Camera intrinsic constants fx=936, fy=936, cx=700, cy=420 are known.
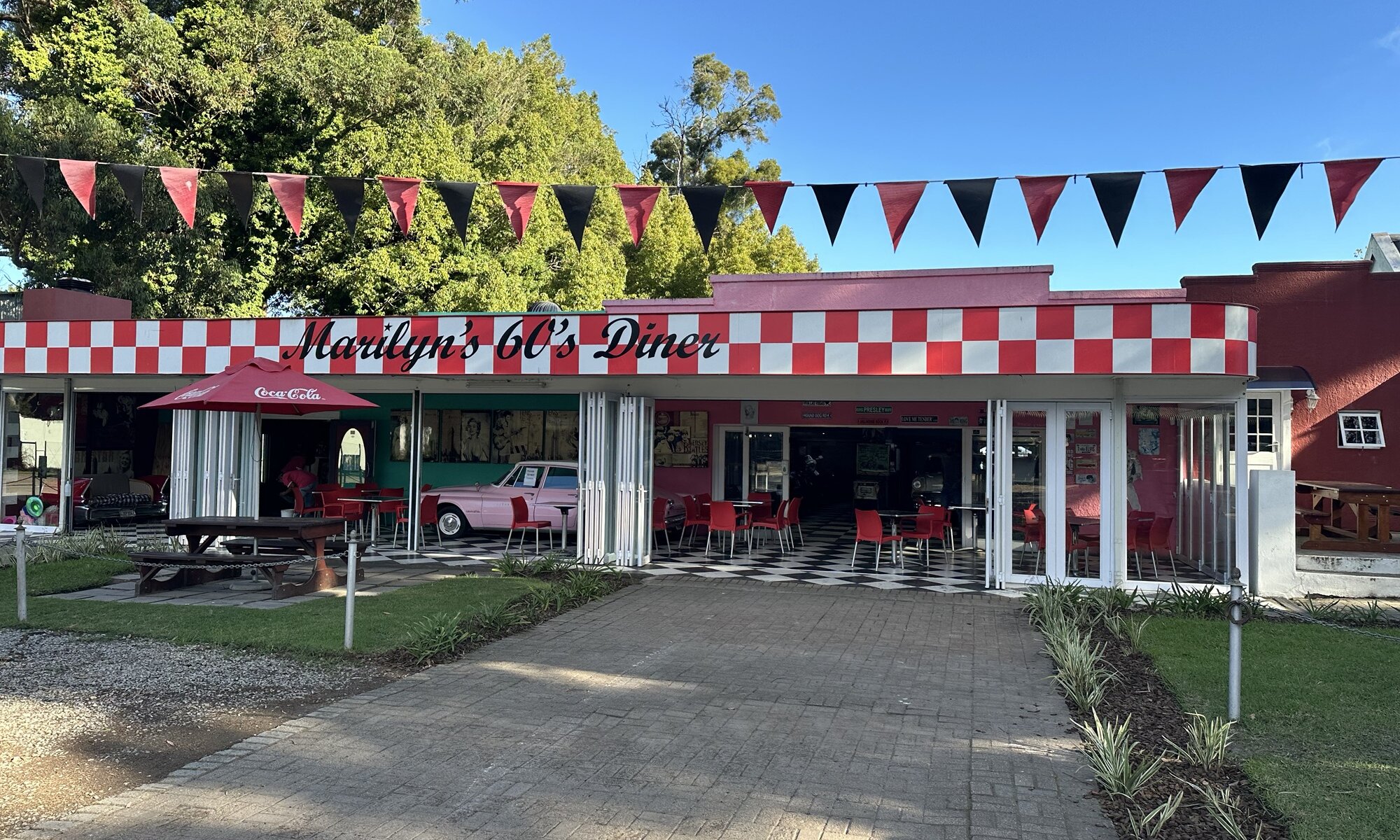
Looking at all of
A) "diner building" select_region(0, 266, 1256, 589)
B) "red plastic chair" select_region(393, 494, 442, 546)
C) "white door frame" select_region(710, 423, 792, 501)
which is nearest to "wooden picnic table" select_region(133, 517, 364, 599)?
"diner building" select_region(0, 266, 1256, 589)

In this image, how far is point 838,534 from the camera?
15.9 metres

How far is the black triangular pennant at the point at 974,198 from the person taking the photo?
27.3 ft

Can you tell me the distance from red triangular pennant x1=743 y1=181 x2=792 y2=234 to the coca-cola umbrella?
445 centimetres

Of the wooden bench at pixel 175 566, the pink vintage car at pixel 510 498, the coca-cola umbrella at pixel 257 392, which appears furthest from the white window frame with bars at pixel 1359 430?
the wooden bench at pixel 175 566

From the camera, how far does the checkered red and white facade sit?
8945mm

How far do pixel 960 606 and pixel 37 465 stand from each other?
13.5 meters

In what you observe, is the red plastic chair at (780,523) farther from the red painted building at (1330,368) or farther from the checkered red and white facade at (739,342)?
the red painted building at (1330,368)

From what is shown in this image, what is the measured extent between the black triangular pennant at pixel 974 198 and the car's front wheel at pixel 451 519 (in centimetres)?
884

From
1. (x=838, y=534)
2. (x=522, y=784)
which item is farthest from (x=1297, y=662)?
(x=838, y=534)

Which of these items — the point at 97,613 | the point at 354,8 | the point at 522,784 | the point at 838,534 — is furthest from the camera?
the point at 354,8

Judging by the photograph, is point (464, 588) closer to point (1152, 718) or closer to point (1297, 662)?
point (1152, 718)

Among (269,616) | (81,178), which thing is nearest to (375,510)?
(269,616)

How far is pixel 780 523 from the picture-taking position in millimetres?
12945

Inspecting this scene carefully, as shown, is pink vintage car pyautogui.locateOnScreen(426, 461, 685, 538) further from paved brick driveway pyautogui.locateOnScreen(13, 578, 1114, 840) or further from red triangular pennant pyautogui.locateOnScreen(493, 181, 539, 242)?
paved brick driveway pyautogui.locateOnScreen(13, 578, 1114, 840)
